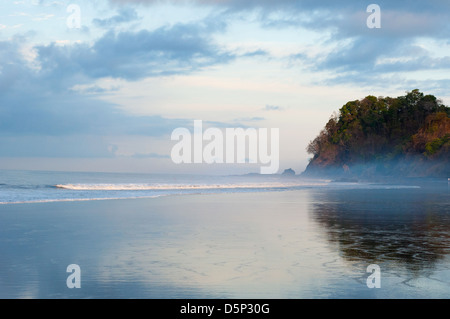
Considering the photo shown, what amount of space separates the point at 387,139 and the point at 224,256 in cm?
11732

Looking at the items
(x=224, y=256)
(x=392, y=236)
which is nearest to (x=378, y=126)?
(x=392, y=236)

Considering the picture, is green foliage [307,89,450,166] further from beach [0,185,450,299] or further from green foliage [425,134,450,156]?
beach [0,185,450,299]

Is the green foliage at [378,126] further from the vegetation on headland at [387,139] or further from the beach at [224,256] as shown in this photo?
the beach at [224,256]

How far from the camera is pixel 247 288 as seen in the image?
629 centimetres

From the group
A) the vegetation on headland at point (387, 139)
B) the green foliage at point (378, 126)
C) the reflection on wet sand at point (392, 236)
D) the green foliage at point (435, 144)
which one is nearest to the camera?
the reflection on wet sand at point (392, 236)

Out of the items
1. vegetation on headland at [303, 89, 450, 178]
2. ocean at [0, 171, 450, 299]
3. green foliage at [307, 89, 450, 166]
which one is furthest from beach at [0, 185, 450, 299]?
green foliage at [307, 89, 450, 166]

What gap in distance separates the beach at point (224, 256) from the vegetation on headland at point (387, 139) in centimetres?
8607

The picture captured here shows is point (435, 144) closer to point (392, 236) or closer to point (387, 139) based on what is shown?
point (387, 139)

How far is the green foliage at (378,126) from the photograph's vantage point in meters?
115

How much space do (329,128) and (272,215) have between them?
4822 inches

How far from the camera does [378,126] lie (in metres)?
122

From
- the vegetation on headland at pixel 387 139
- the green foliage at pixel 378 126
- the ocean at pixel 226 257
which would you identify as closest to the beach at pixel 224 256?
the ocean at pixel 226 257
